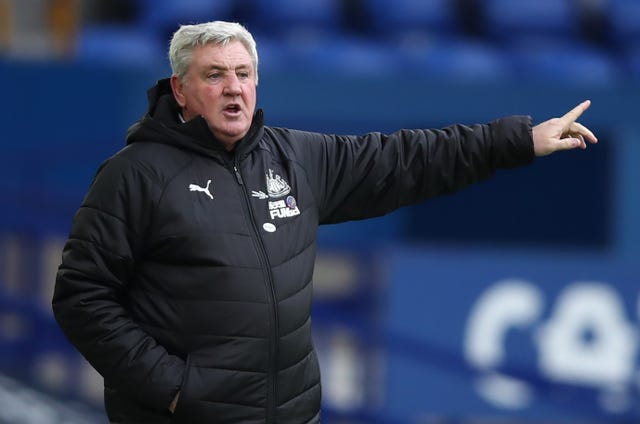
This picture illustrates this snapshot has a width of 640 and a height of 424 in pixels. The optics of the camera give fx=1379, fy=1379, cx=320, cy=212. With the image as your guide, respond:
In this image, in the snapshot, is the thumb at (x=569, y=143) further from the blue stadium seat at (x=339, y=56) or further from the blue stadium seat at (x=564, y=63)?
the blue stadium seat at (x=564, y=63)

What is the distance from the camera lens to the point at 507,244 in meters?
9.00

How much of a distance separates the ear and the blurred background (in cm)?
341

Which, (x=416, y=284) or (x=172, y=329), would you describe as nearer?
(x=172, y=329)

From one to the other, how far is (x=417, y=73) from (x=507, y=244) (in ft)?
4.18

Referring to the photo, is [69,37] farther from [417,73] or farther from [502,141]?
[502,141]

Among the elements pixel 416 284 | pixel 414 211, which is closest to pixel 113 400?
pixel 416 284

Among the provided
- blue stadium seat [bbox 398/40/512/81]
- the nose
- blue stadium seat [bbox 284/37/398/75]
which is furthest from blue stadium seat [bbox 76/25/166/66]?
the nose

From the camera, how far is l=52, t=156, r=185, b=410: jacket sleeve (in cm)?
325

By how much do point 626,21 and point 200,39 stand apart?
24.8 ft

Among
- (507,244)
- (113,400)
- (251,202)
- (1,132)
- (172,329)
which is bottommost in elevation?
(507,244)

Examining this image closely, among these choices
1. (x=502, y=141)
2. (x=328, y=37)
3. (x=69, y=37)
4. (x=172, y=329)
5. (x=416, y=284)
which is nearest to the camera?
(x=172, y=329)

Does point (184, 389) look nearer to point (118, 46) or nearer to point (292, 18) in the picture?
point (118, 46)

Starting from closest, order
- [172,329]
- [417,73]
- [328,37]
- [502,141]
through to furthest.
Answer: [172,329] < [502,141] < [417,73] < [328,37]

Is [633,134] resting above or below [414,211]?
above
